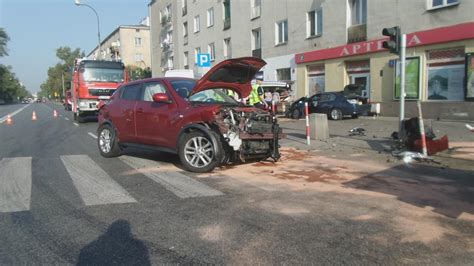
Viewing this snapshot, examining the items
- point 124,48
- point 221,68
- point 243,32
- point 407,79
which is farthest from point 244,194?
point 124,48

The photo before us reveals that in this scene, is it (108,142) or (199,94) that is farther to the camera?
(108,142)

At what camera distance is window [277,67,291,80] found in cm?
2883

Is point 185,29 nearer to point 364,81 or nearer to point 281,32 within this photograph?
point 281,32

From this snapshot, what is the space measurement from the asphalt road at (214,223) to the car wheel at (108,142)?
2.08 meters

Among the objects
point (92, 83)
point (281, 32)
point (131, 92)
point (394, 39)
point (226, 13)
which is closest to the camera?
point (131, 92)

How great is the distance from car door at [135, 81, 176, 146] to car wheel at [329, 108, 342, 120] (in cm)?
1267

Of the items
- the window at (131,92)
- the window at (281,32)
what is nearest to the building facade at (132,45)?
the window at (281,32)

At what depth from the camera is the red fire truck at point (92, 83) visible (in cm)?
2106

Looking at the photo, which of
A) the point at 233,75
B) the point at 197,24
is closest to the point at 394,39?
the point at 233,75

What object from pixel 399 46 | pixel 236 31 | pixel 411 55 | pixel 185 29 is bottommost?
pixel 399 46

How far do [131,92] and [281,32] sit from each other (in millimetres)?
21173

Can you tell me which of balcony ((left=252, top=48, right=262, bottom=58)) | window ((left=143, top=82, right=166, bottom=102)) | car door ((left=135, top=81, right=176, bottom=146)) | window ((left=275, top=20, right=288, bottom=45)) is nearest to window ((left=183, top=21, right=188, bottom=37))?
balcony ((left=252, top=48, right=262, bottom=58))

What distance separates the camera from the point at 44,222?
16.0ft

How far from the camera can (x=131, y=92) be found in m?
9.52
